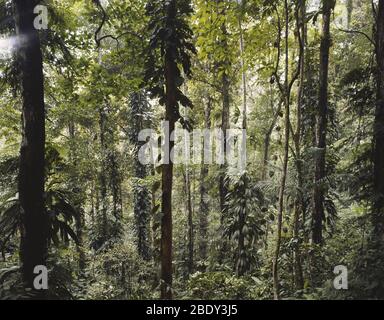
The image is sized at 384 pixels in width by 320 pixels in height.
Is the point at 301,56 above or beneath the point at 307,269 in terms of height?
above

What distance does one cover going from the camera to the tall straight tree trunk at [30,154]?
4.87m

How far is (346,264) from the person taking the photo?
574 centimetres

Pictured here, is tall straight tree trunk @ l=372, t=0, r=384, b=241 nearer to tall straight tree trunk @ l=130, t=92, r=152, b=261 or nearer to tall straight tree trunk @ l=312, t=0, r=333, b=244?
tall straight tree trunk @ l=312, t=0, r=333, b=244

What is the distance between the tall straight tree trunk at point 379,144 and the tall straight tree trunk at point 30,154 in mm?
5237

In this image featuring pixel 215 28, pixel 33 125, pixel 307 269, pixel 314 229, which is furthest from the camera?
pixel 314 229

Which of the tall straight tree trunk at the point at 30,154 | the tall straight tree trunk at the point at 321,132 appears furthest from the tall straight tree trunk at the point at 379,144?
the tall straight tree trunk at the point at 30,154

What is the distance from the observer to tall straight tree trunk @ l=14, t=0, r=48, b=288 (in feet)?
16.0

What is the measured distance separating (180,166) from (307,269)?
27.9 feet

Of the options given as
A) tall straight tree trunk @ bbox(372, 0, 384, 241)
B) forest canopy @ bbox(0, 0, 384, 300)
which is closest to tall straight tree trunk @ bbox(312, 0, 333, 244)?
forest canopy @ bbox(0, 0, 384, 300)

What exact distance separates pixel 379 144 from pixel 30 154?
5.56 meters

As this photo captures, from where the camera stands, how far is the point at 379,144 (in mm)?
5715
